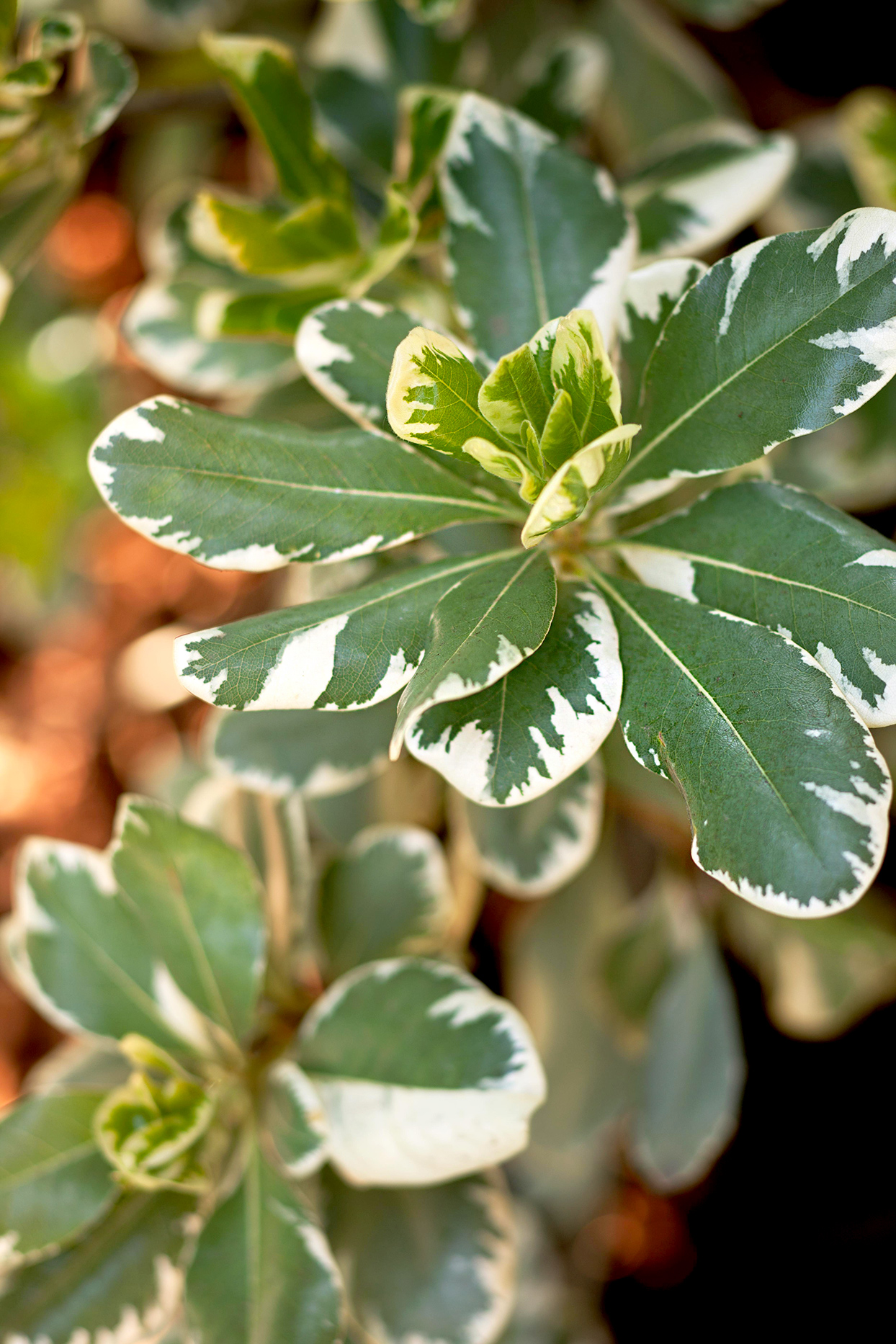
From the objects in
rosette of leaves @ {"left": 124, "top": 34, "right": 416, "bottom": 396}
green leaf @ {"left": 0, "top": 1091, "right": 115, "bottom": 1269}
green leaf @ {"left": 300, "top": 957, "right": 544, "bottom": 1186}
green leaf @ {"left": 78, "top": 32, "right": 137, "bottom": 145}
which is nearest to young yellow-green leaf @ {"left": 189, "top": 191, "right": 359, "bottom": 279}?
rosette of leaves @ {"left": 124, "top": 34, "right": 416, "bottom": 396}

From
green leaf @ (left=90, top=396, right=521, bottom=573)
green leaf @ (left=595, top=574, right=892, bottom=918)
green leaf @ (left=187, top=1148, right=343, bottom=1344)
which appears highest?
green leaf @ (left=90, top=396, right=521, bottom=573)

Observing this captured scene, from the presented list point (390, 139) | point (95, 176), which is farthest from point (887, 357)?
point (95, 176)

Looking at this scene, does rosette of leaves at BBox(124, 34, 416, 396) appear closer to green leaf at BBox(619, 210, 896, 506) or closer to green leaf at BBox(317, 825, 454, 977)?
green leaf at BBox(619, 210, 896, 506)

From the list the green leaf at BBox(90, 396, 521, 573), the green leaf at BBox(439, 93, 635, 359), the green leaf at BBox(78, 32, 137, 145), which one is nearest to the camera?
the green leaf at BBox(90, 396, 521, 573)

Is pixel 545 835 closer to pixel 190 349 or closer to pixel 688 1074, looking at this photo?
pixel 688 1074

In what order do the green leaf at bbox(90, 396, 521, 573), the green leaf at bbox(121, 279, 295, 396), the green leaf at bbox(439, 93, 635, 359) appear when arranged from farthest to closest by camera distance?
the green leaf at bbox(121, 279, 295, 396) → the green leaf at bbox(439, 93, 635, 359) → the green leaf at bbox(90, 396, 521, 573)

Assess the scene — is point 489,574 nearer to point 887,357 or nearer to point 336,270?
point 887,357

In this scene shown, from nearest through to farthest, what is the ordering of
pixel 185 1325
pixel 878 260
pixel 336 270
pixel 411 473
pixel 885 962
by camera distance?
1. pixel 878 260
2. pixel 411 473
3. pixel 185 1325
4. pixel 336 270
5. pixel 885 962
